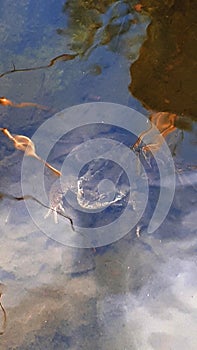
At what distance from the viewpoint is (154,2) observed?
2.64 meters

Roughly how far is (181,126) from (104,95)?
16.4 inches

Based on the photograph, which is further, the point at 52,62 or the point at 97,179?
the point at 52,62

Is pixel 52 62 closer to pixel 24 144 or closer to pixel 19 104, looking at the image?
pixel 19 104

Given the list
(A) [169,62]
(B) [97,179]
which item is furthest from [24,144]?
(A) [169,62]

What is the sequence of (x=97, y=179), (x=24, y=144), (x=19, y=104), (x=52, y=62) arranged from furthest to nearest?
(x=52, y=62), (x=19, y=104), (x=24, y=144), (x=97, y=179)

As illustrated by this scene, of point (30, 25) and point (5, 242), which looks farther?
point (30, 25)

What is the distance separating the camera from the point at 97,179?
2.10 m

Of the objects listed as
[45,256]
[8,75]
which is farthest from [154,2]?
[45,256]

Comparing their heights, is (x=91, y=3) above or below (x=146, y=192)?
above

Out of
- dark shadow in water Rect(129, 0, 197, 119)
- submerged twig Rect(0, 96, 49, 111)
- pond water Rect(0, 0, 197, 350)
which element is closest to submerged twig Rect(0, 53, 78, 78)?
pond water Rect(0, 0, 197, 350)

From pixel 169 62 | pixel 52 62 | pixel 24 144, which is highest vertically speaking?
pixel 169 62

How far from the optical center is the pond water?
71.6 inches

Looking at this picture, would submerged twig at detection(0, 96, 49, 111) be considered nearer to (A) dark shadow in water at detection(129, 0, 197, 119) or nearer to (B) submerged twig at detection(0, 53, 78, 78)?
(B) submerged twig at detection(0, 53, 78, 78)

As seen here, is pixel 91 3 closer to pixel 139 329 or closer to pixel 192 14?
pixel 192 14
